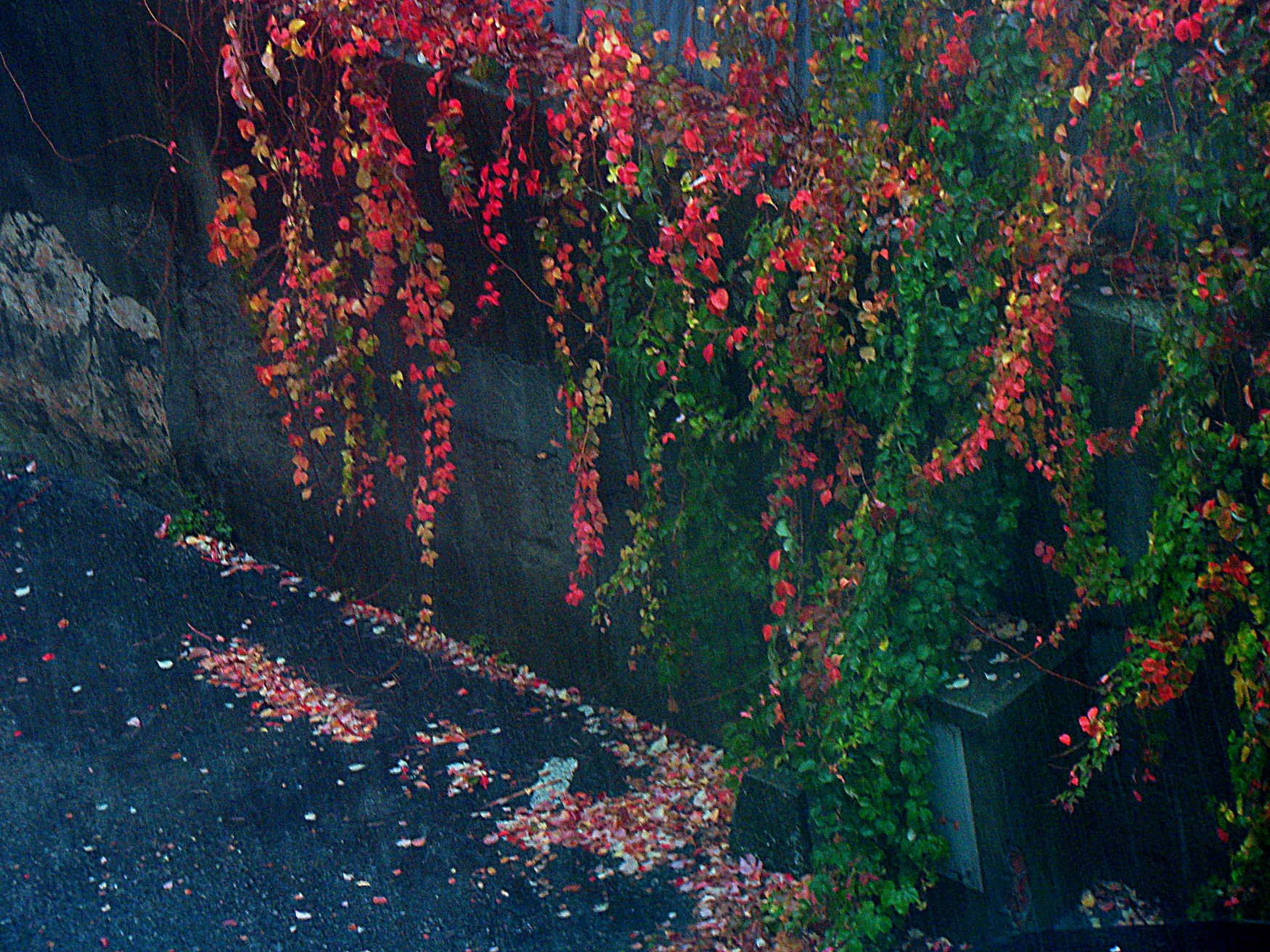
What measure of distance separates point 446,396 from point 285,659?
1.30 m

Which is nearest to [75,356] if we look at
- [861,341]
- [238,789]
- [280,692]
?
[280,692]

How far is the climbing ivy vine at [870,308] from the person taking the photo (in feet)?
9.57

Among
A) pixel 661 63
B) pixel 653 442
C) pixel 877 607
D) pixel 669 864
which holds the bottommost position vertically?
pixel 669 864

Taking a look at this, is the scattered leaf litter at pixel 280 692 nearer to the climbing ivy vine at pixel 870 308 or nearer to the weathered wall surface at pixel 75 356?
the climbing ivy vine at pixel 870 308

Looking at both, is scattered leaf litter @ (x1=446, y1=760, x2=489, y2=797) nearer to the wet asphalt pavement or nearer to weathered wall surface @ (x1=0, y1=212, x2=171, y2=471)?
the wet asphalt pavement

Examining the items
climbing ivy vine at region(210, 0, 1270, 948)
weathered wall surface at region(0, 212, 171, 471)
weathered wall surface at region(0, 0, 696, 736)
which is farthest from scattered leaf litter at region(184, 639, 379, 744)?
weathered wall surface at region(0, 212, 171, 471)

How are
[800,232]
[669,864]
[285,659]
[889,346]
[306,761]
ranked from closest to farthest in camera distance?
[800,232], [889,346], [669,864], [306,761], [285,659]

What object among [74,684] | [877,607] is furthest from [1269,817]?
[74,684]

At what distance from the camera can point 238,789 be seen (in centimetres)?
425

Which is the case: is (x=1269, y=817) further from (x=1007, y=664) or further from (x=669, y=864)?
(x=669, y=864)

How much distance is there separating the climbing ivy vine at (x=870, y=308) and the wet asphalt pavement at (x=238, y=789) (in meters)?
0.70

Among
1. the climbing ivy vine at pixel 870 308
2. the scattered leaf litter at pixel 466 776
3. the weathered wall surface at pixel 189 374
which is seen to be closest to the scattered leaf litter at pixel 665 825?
the scattered leaf litter at pixel 466 776

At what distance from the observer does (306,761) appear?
4.41m

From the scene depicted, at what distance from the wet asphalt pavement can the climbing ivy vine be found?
0.70 m
